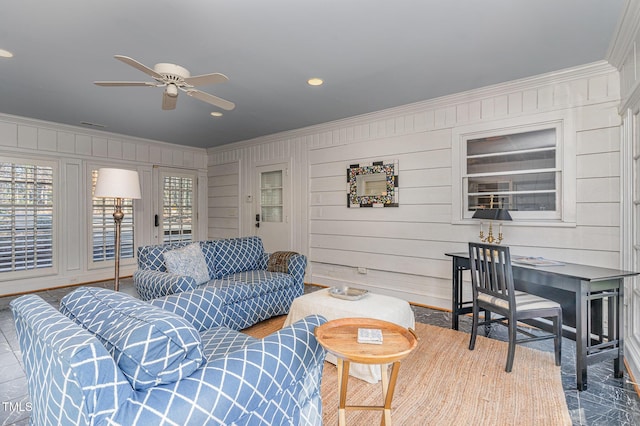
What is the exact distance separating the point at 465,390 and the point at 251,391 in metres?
1.65

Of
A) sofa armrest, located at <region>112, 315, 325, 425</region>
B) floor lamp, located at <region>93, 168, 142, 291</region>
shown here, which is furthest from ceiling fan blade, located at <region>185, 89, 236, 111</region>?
sofa armrest, located at <region>112, 315, 325, 425</region>

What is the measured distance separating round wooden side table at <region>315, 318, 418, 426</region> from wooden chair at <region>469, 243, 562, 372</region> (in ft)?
4.02

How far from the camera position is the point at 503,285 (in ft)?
8.16

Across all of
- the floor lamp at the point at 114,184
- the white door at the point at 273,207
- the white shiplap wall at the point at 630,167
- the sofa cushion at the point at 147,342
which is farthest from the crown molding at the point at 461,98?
the sofa cushion at the point at 147,342

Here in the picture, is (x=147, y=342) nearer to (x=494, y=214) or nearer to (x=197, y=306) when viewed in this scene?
(x=197, y=306)

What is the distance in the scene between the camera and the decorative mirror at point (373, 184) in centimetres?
438

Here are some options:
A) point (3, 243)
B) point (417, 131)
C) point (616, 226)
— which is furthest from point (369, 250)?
point (3, 243)

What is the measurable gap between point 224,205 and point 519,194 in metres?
5.16

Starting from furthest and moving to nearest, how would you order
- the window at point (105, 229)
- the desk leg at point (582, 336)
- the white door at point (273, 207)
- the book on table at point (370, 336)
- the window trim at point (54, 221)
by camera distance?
the white door at point (273, 207), the window at point (105, 229), the window trim at point (54, 221), the desk leg at point (582, 336), the book on table at point (370, 336)

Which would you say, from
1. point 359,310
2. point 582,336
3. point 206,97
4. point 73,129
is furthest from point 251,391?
point 73,129

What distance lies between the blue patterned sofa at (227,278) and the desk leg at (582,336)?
2.55m

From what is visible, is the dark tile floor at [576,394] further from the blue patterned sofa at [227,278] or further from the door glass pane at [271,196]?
the door glass pane at [271,196]

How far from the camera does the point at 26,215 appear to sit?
4781 mm

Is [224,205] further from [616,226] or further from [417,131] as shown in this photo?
[616,226]
